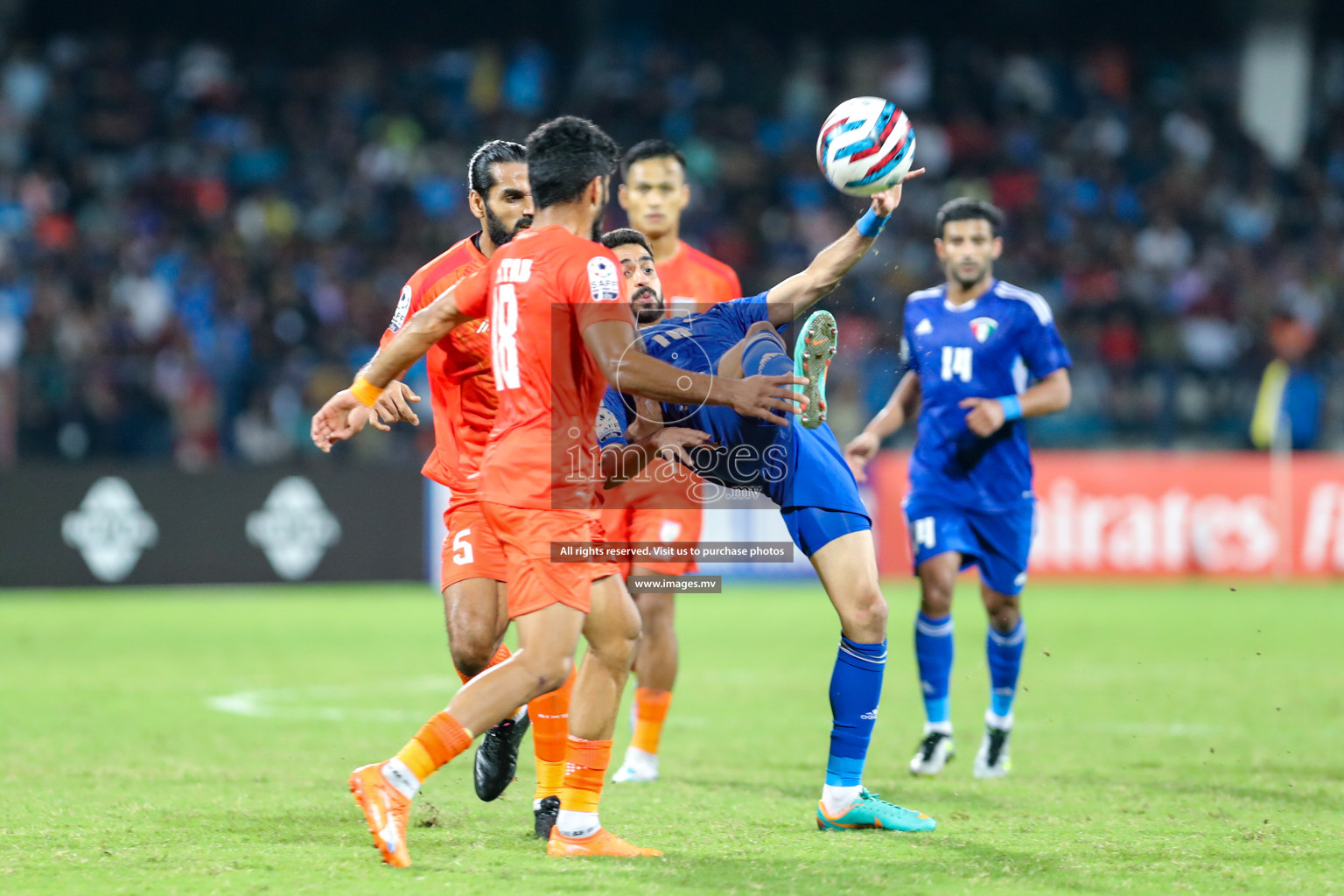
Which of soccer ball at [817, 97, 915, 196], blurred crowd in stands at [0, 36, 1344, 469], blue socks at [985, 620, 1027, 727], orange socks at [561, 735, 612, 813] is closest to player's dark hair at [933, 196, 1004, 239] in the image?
soccer ball at [817, 97, 915, 196]

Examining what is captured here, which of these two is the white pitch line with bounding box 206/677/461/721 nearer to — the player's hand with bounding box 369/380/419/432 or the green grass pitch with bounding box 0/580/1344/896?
the green grass pitch with bounding box 0/580/1344/896

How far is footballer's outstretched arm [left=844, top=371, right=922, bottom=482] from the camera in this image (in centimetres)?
795

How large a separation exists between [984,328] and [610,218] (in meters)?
13.2

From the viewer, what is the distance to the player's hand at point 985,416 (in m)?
7.87

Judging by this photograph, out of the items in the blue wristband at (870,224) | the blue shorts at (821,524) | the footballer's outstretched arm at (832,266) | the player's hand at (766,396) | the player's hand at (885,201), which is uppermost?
the player's hand at (885,201)

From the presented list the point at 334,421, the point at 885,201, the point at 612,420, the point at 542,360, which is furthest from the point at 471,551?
the point at 885,201

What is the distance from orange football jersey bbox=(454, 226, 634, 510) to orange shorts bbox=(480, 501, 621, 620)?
0.14ft

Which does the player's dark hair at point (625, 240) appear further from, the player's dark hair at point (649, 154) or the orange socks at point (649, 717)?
the orange socks at point (649, 717)

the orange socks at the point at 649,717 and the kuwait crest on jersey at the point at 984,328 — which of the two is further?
the kuwait crest on jersey at the point at 984,328

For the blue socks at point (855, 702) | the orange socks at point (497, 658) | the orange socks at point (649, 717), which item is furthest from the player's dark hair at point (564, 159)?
the orange socks at point (649, 717)

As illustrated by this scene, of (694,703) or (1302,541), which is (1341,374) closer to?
(1302,541)

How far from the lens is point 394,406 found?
6461mm

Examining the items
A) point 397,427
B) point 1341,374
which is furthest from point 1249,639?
point 397,427

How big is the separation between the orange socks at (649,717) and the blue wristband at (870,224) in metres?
2.72
